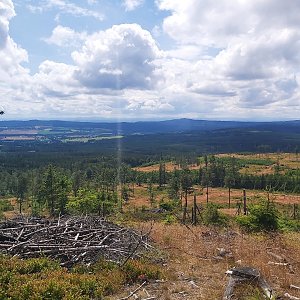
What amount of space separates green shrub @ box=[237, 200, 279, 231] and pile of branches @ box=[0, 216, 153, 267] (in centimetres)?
493

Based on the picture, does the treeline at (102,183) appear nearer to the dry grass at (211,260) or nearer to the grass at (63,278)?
the dry grass at (211,260)

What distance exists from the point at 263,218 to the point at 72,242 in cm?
838

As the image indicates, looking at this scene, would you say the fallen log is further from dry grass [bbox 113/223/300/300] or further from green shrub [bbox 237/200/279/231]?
green shrub [bbox 237/200/279/231]

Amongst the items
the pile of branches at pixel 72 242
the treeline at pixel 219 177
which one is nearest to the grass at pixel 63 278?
the pile of branches at pixel 72 242

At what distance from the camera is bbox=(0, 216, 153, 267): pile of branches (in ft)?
37.1

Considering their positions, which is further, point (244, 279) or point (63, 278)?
point (63, 278)

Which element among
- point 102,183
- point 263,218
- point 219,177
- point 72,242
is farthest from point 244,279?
point 219,177

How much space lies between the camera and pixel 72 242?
12.1m

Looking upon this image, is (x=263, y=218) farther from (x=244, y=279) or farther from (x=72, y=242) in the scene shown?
(x=72, y=242)

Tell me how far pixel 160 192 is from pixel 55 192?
66115 millimetres

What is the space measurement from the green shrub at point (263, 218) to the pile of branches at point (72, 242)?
4.93 meters

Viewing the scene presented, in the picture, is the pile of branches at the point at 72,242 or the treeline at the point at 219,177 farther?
the treeline at the point at 219,177

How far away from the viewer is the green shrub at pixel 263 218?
15.5m

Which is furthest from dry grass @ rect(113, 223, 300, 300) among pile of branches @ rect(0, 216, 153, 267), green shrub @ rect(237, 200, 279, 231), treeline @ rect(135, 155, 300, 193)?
treeline @ rect(135, 155, 300, 193)
